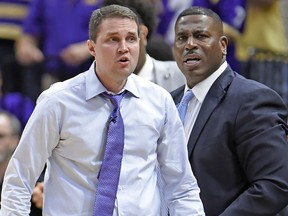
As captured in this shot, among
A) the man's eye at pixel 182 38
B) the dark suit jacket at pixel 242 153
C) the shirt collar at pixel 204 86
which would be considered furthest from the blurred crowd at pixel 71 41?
the dark suit jacket at pixel 242 153

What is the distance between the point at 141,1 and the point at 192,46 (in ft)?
2.97

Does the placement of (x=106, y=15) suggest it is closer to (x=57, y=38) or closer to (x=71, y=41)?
(x=71, y=41)

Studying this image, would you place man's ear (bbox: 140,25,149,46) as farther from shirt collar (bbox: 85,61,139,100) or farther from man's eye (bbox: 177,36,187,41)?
shirt collar (bbox: 85,61,139,100)

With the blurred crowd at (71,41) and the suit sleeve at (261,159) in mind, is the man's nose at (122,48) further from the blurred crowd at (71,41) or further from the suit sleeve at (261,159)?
the blurred crowd at (71,41)

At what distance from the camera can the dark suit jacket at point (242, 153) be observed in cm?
459

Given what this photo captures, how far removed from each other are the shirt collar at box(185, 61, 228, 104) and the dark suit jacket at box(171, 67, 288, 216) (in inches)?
4.7

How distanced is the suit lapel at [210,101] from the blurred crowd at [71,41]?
8.49 feet

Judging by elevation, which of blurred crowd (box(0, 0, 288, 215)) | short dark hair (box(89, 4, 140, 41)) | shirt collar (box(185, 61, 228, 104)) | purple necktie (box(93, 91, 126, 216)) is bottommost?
blurred crowd (box(0, 0, 288, 215))

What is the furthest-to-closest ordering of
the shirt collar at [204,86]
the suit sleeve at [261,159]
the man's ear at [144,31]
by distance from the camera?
the man's ear at [144,31], the shirt collar at [204,86], the suit sleeve at [261,159]

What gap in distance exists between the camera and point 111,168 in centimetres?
419

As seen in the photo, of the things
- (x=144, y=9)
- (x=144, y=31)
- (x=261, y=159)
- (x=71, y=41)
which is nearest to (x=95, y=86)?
(x=261, y=159)

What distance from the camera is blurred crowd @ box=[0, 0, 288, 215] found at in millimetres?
7469

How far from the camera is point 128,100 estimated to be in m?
4.34

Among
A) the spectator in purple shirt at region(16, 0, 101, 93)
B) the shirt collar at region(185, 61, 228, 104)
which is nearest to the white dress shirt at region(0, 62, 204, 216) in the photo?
the shirt collar at region(185, 61, 228, 104)
